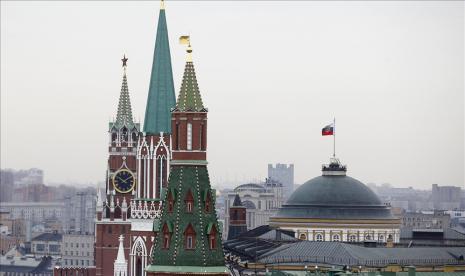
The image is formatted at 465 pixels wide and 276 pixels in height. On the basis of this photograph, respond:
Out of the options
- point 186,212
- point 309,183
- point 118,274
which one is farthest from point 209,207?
point 309,183

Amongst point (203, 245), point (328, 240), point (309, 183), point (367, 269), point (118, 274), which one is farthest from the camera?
point (309, 183)

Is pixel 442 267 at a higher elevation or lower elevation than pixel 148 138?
lower

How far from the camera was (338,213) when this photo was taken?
112500mm

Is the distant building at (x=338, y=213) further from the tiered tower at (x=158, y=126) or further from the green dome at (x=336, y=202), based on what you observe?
the tiered tower at (x=158, y=126)

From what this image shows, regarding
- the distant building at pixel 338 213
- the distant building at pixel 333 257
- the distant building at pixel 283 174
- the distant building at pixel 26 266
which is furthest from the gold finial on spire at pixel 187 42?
the distant building at pixel 26 266

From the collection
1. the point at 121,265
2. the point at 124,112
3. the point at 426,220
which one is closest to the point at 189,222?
the point at 121,265

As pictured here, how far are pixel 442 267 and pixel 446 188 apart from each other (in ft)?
17.2

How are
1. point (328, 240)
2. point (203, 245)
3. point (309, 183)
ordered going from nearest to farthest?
point (203, 245), point (328, 240), point (309, 183)

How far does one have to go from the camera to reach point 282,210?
116375 millimetres

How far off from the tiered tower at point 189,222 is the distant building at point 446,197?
25754 mm

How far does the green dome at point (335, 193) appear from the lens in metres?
113

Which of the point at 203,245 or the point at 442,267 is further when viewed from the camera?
the point at 442,267

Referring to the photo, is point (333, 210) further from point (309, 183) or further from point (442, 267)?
point (442, 267)

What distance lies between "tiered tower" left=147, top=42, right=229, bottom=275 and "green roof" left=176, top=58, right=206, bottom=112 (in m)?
1.18
